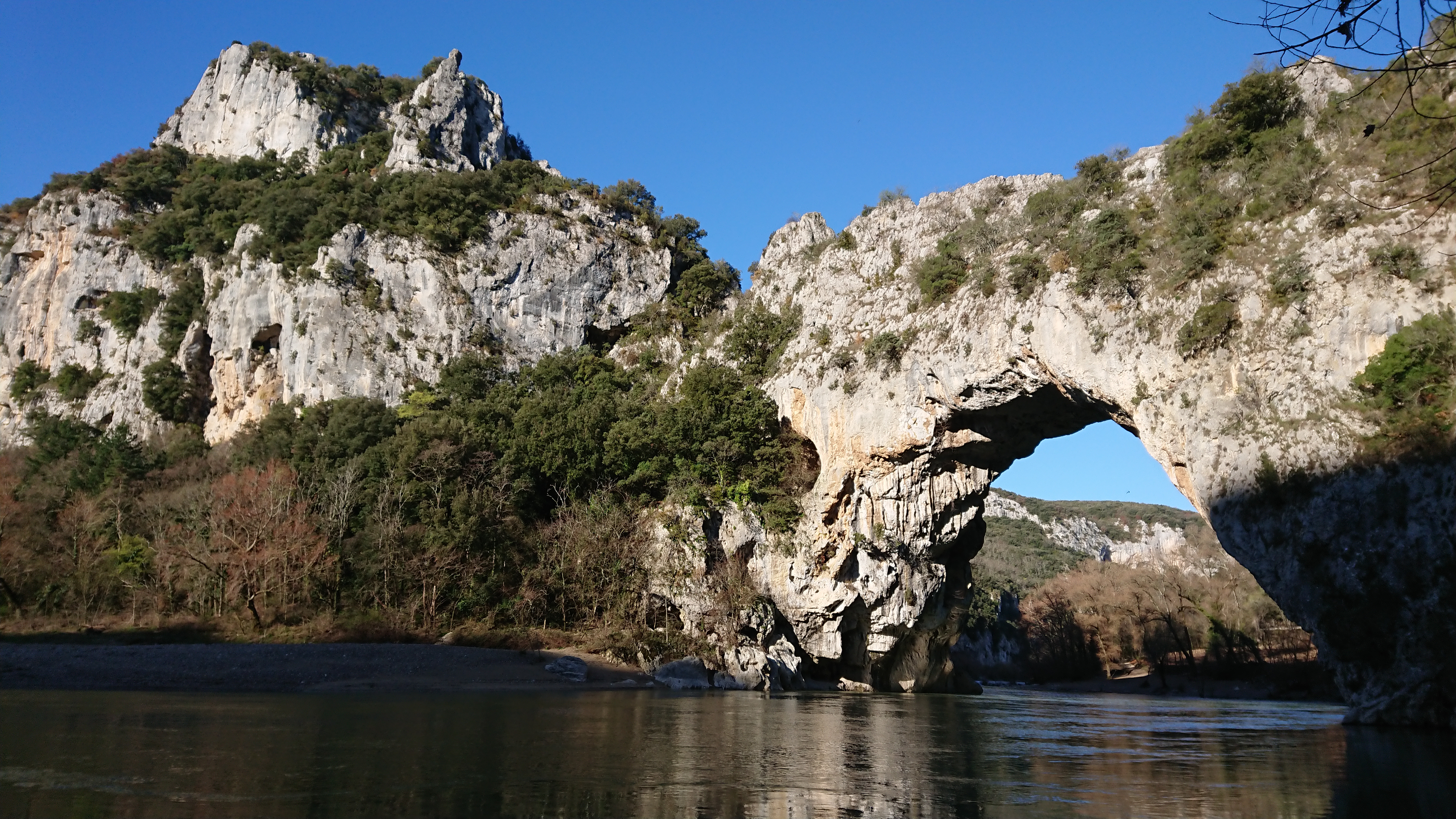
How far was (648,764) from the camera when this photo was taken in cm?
1166

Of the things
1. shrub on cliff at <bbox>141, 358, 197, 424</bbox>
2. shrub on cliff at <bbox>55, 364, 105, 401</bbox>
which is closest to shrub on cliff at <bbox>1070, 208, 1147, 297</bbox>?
shrub on cliff at <bbox>141, 358, 197, 424</bbox>

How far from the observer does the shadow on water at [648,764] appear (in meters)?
8.80

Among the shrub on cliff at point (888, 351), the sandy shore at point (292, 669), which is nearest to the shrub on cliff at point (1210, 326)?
the shrub on cliff at point (888, 351)

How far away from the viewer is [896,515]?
35.1 m

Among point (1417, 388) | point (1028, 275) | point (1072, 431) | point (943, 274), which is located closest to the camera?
point (1417, 388)

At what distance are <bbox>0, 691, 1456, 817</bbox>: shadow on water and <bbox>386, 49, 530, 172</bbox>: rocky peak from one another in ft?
169

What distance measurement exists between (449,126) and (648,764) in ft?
223

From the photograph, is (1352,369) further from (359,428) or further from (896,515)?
(359,428)

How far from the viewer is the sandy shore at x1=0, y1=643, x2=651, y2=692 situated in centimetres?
2461

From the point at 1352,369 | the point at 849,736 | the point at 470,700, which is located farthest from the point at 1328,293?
the point at 470,700

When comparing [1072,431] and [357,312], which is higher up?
[357,312]

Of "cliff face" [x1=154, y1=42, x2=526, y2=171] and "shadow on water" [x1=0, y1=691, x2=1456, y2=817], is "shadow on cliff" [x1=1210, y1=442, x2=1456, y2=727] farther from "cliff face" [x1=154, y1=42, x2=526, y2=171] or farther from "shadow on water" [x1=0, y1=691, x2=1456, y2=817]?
"cliff face" [x1=154, y1=42, x2=526, y2=171]

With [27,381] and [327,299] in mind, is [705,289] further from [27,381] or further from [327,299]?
[27,381]

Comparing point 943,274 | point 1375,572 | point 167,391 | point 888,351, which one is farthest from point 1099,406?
point 167,391
